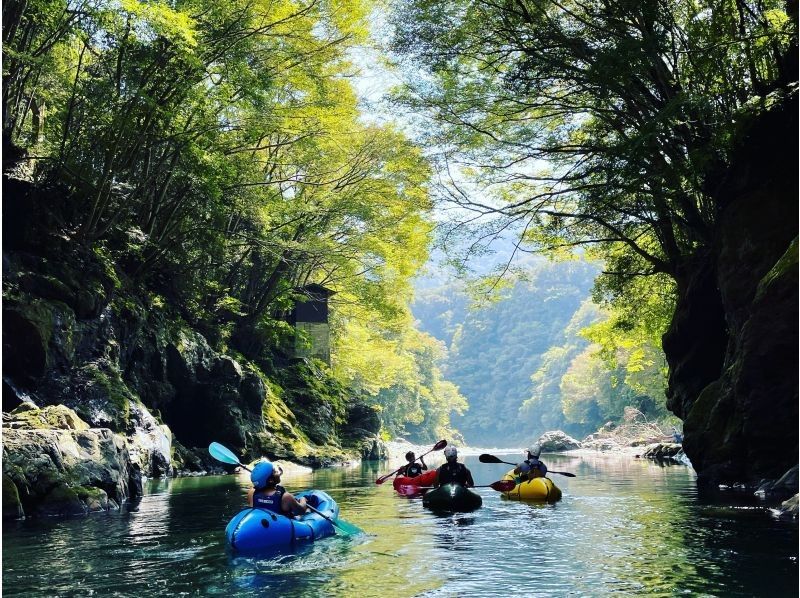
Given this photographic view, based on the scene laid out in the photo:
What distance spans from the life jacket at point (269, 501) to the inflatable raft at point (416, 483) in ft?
22.5

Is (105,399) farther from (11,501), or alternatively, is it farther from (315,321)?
(315,321)

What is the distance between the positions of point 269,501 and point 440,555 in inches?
85.8

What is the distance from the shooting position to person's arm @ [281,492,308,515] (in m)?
9.55

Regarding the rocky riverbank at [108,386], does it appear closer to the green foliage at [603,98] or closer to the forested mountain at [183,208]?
the forested mountain at [183,208]

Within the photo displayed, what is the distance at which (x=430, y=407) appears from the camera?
81.1 m

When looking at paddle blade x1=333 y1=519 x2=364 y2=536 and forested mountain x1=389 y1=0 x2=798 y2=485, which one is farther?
forested mountain x1=389 y1=0 x2=798 y2=485

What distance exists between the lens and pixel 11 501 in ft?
37.0

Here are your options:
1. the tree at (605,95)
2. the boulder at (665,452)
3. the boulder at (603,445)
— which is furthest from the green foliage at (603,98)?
the boulder at (603,445)

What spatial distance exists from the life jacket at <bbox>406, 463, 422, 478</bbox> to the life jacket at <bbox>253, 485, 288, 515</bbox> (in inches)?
306

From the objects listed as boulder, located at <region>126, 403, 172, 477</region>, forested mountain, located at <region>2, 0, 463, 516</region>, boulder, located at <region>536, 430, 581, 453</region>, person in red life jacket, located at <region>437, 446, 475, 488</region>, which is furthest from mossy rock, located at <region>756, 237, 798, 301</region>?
boulder, located at <region>536, 430, 581, 453</region>

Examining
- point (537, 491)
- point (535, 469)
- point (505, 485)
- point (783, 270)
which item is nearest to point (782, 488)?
point (783, 270)

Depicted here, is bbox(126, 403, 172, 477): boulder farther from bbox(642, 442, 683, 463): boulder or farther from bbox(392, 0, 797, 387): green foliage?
bbox(642, 442, 683, 463): boulder

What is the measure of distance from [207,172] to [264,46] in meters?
3.14

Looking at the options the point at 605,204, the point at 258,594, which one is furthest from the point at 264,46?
the point at 258,594
